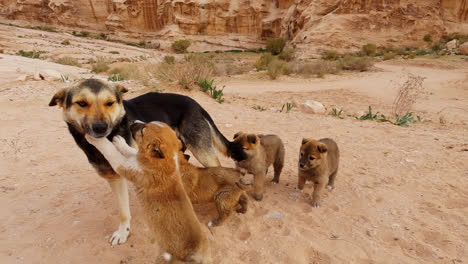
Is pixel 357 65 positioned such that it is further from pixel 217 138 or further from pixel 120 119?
pixel 120 119

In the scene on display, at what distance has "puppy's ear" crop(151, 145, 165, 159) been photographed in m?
2.26

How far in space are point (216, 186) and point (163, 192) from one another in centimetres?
105

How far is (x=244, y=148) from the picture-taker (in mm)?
3924

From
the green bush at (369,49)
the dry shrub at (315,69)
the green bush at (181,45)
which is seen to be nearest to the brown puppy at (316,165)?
the dry shrub at (315,69)

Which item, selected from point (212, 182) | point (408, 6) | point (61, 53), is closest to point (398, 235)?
point (212, 182)

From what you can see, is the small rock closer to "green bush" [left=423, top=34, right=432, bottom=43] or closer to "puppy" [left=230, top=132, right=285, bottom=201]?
"puppy" [left=230, top=132, right=285, bottom=201]

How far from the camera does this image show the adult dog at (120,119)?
2459 mm

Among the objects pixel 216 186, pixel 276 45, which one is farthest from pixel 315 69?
pixel 276 45

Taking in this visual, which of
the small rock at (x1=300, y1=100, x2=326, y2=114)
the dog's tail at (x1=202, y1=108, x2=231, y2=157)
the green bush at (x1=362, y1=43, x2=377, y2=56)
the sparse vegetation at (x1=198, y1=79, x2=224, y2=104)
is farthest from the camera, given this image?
the green bush at (x1=362, y1=43, x2=377, y2=56)

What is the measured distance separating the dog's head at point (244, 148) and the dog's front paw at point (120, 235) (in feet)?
5.57

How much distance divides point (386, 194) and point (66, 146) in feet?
19.7

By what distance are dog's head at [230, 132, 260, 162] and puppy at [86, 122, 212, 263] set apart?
5.15 ft

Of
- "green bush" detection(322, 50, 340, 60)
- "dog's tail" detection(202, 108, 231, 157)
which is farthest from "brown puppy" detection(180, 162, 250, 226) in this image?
"green bush" detection(322, 50, 340, 60)

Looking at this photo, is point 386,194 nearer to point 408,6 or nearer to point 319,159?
point 319,159
